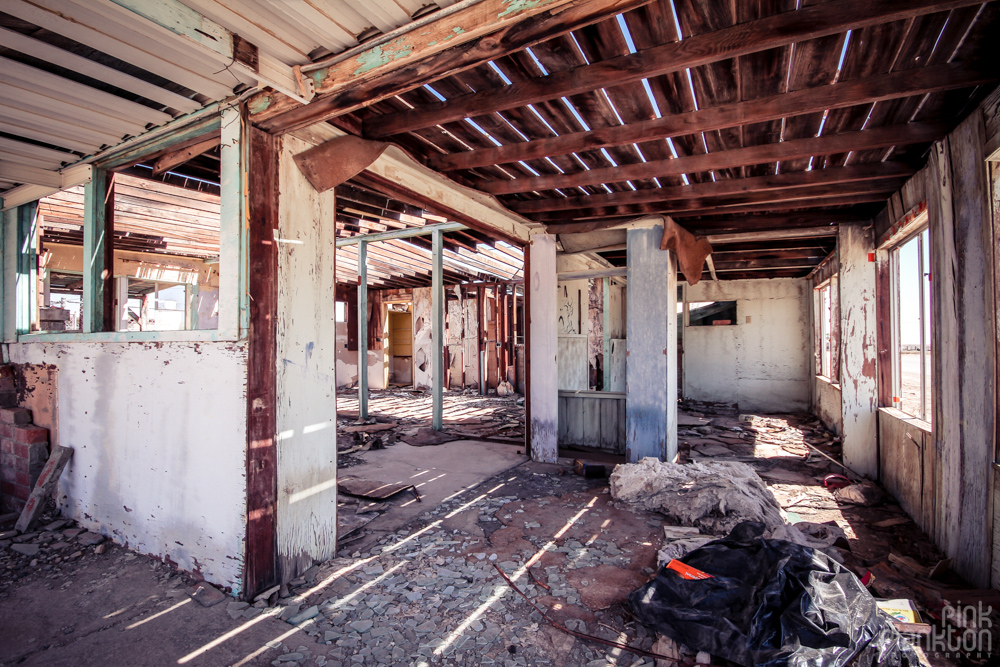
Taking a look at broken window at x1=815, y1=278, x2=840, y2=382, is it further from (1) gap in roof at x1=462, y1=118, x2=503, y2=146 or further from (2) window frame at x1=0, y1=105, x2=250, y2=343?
(2) window frame at x1=0, y1=105, x2=250, y2=343

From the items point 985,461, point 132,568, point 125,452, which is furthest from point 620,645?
point 125,452

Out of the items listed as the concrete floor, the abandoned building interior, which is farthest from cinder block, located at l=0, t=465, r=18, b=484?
the concrete floor

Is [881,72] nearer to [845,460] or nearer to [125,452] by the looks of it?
[845,460]

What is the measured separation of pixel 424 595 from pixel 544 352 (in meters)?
3.42

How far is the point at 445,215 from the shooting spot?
449 centimetres

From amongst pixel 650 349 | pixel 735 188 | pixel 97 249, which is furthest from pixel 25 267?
pixel 735 188

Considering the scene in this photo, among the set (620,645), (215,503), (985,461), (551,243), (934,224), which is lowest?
(620,645)

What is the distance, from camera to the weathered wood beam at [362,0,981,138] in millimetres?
1914

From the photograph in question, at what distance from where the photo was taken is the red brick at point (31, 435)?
362 cm

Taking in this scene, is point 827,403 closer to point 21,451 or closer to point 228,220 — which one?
point 228,220

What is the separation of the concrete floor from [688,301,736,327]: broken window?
6686 mm

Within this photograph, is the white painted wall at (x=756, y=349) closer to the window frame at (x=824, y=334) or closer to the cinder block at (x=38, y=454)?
the window frame at (x=824, y=334)

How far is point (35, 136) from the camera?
3014 mm

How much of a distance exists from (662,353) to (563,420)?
5.79 ft
